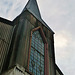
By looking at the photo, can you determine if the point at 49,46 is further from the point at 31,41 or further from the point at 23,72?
the point at 23,72

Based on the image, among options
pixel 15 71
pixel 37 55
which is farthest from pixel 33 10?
pixel 15 71

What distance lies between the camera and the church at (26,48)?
881cm

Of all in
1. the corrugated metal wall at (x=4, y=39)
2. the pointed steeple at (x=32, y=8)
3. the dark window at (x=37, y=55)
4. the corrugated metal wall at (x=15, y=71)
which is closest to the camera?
the corrugated metal wall at (x=15, y=71)

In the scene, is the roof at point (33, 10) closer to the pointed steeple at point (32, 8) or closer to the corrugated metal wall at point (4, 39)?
the pointed steeple at point (32, 8)

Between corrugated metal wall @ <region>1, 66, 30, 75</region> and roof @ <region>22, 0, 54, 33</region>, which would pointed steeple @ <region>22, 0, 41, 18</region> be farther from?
corrugated metal wall @ <region>1, 66, 30, 75</region>

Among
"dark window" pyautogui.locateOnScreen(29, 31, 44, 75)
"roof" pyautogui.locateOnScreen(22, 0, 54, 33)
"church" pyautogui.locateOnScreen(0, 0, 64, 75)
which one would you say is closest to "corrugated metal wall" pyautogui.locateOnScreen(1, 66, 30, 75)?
"church" pyautogui.locateOnScreen(0, 0, 64, 75)

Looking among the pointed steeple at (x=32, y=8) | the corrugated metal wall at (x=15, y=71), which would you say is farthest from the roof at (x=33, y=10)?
the corrugated metal wall at (x=15, y=71)

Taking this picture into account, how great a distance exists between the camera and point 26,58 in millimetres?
9438

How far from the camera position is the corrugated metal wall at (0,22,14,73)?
9.22 metres

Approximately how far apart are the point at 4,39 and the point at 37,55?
8.99ft

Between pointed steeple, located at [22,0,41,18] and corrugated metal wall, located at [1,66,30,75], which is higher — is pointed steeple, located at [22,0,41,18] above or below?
above

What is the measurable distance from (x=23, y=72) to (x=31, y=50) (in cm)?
255

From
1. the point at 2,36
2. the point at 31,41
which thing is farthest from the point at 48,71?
the point at 2,36

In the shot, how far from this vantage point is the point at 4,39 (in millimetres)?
10117
